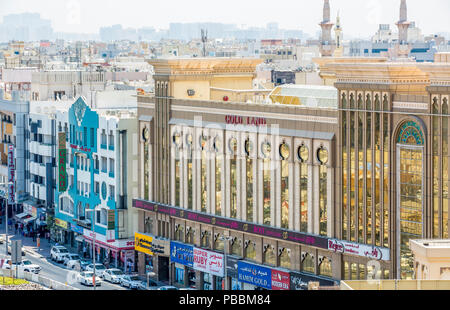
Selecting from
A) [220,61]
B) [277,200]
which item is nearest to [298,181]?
[277,200]

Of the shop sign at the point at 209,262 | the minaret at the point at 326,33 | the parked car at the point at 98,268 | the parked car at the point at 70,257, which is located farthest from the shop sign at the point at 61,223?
the minaret at the point at 326,33

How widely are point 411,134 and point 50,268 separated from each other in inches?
1657

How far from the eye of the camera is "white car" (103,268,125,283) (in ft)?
293

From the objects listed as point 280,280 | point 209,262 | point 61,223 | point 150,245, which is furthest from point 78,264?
point 280,280

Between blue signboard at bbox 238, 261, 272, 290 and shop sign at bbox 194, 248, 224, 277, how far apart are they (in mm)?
2473

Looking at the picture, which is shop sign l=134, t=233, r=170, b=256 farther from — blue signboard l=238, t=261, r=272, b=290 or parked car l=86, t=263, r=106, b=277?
blue signboard l=238, t=261, r=272, b=290

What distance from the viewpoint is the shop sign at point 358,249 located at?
2736 inches

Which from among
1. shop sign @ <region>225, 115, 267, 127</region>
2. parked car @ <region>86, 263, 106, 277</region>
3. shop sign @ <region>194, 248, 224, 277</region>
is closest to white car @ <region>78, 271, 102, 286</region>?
parked car @ <region>86, 263, 106, 277</region>

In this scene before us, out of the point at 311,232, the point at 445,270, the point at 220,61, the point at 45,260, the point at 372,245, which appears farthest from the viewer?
the point at 45,260

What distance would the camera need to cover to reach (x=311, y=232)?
249 ft

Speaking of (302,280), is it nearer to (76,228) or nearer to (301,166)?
(301,166)

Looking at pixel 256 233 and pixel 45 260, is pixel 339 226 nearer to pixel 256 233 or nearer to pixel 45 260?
pixel 256 233

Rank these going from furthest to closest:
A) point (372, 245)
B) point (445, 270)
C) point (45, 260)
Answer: point (45, 260) → point (372, 245) → point (445, 270)
